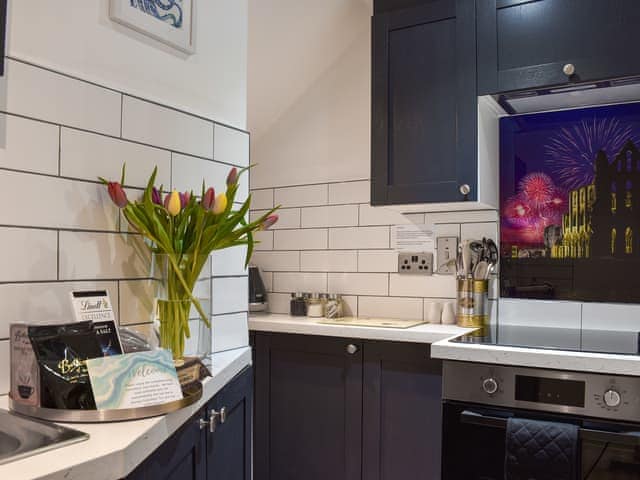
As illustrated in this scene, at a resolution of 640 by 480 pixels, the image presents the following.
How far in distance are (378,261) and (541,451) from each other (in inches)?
46.3

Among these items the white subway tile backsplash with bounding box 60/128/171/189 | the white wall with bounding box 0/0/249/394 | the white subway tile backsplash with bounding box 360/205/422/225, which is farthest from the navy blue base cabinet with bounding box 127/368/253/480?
the white subway tile backsplash with bounding box 360/205/422/225

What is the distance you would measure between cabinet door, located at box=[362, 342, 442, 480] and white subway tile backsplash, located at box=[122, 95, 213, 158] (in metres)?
1.08

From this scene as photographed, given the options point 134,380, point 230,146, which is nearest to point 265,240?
point 230,146

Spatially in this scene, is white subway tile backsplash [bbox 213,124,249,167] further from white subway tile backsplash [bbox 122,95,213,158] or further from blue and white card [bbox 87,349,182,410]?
blue and white card [bbox 87,349,182,410]

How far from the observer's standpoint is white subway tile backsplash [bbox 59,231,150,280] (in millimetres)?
1229

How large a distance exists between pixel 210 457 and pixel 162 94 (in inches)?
34.7

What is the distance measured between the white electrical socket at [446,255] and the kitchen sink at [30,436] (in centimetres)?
191

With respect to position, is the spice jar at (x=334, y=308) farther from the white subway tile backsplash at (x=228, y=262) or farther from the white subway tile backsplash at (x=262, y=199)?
the white subway tile backsplash at (x=228, y=262)

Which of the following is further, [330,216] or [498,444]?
[330,216]

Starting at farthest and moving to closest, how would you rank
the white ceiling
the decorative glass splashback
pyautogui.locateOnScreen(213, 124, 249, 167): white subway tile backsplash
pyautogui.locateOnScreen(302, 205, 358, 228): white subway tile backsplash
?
pyautogui.locateOnScreen(302, 205, 358, 228): white subway tile backsplash → the white ceiling → the decorative glass splashback → pyautogui.locateOnScreen(213, 124, 249, 167): white subway tile backsplash

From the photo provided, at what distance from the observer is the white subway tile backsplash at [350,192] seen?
2717 mm

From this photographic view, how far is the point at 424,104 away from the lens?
7.49 feet

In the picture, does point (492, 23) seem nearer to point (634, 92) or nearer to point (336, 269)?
point (634, 92)

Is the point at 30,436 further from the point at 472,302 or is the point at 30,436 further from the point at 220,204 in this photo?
the point at 472,302
